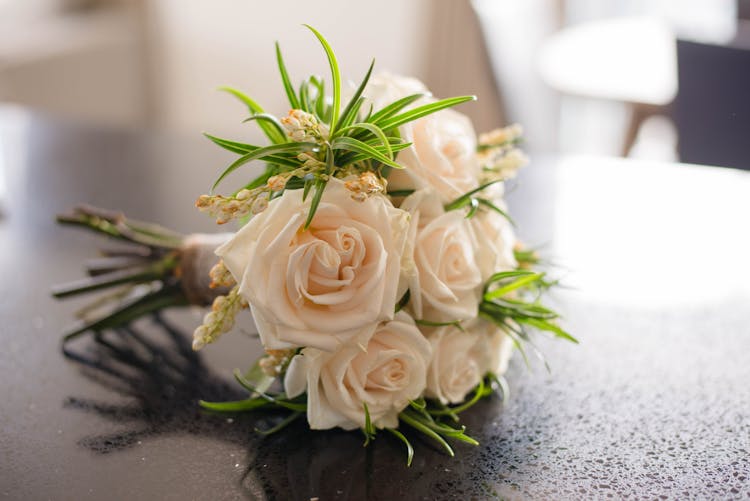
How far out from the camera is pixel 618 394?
768mm

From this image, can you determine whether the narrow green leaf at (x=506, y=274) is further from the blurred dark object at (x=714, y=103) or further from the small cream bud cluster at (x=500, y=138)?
the blurred dark object at (x=714, y=103)

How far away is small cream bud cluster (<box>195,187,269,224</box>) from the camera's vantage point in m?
0.59

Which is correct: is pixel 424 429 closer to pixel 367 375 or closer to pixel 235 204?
pixel 367 375

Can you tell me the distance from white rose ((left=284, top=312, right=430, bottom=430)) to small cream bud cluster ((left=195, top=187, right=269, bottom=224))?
0.12 metres

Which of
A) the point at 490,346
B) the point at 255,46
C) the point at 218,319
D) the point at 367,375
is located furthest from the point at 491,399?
the point at 255,46

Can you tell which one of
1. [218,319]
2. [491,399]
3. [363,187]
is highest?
[363,187]

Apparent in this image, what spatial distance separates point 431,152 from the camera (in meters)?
0.68

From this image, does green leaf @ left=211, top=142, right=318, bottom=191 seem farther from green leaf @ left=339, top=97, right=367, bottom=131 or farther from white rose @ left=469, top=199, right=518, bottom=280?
white rose @ left=469, top=199, right=518, bottom=280

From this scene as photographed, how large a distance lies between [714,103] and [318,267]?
1.13 meters

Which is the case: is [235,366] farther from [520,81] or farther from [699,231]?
[520,81]

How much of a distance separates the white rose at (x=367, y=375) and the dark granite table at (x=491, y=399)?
0.04 metres

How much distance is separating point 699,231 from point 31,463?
0.94 meters

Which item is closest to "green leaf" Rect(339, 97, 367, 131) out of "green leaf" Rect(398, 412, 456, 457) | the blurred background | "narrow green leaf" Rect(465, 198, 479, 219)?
"narrow green leaf" Rect(465, 198, 479, 219)

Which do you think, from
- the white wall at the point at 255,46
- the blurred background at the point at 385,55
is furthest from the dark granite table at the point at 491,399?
the white wall at the point at 255,46
